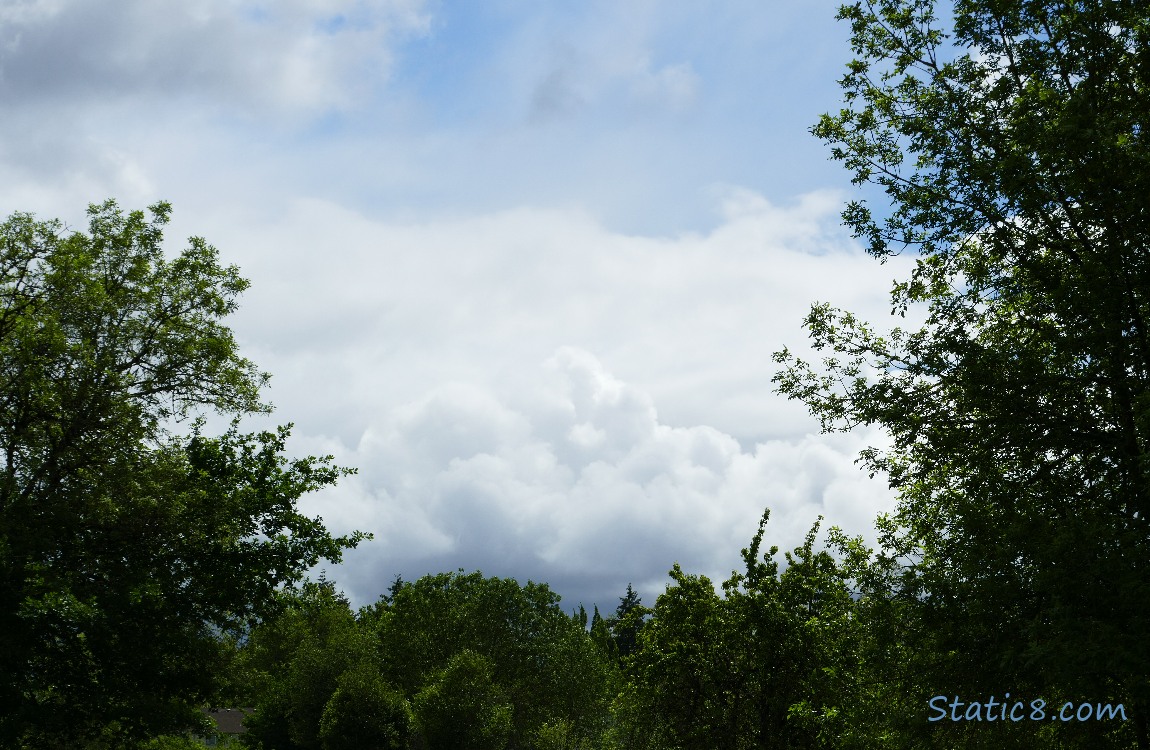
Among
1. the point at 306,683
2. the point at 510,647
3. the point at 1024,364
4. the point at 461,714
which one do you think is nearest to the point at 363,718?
the point at 461,714

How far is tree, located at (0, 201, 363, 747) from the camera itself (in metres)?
16.2

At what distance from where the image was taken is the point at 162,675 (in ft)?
57.3

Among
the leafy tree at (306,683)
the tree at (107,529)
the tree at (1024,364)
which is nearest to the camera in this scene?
the tree at (1024,364)

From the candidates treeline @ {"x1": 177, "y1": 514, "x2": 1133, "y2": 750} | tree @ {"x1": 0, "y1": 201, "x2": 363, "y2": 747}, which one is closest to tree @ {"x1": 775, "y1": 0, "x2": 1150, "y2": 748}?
Answer: treeline @ {"x1": 177, "y1": 514, "x2": 1133, "y2": 750}

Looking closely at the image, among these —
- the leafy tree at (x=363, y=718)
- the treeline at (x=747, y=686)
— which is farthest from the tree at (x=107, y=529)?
the leafy tree at (x=363, y=718)

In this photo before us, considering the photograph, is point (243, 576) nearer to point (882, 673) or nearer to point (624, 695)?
point (624, 695)

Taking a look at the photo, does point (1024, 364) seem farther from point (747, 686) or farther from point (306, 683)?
point (306, 683)

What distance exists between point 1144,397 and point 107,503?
1670cm

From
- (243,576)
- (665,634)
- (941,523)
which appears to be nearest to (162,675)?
(243,576)

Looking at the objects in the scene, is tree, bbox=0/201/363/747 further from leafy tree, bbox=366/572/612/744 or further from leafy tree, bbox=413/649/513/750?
leafy tree, bbox=366/572/612/744

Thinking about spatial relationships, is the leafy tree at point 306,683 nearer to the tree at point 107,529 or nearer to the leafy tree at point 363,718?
the leafy tree at point 363,718

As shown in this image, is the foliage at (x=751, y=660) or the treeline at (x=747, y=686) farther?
the foliage at (x=751, y=660)

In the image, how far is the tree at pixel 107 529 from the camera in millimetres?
16203

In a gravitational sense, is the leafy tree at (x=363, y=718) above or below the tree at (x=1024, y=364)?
below
